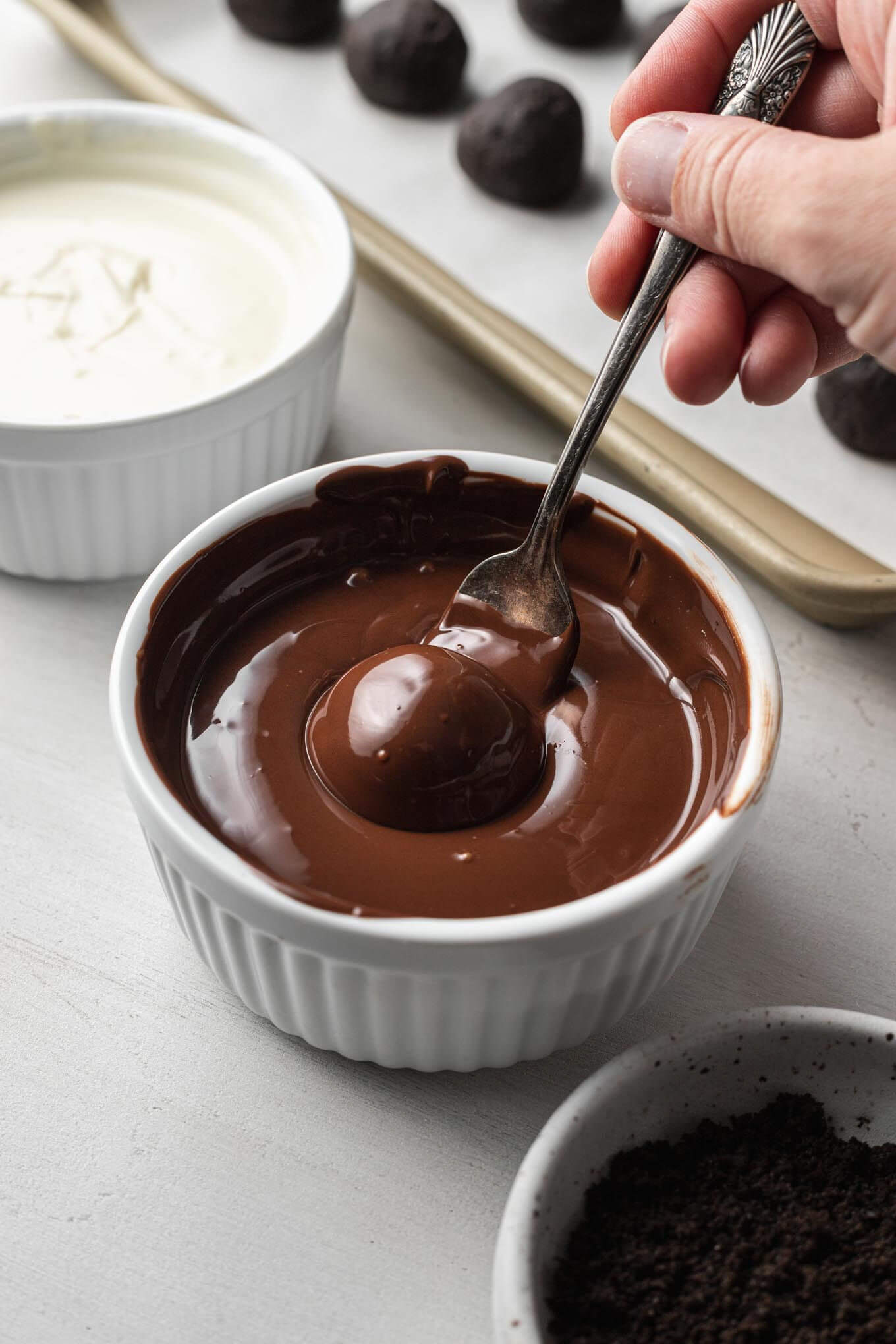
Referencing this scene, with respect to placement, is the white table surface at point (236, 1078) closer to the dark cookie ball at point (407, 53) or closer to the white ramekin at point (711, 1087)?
the white ramekin at point (711, 1087)

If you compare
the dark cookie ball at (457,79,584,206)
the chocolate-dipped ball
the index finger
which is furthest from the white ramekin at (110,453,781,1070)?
the dark cookie ball at (457,79,584,206)

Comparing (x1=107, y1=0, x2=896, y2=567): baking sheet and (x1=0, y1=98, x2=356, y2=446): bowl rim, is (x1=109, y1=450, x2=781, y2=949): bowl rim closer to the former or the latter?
(x1=0, y1=98, x2=356, y2=446): bowl rim

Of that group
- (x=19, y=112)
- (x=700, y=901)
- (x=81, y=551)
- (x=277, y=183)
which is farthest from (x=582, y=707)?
(x=19, y=112)

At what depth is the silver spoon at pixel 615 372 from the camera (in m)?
1.07

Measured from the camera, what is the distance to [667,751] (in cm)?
102

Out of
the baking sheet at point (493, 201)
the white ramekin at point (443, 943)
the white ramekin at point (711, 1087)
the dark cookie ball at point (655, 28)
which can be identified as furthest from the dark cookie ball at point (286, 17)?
the white ramekin at point (711, 1087)

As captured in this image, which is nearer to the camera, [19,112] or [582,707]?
[582,707]

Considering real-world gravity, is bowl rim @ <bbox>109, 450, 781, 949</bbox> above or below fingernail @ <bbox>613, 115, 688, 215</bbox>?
below

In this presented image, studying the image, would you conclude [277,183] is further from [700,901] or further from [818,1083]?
[818,1083]

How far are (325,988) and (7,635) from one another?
25.1 inches

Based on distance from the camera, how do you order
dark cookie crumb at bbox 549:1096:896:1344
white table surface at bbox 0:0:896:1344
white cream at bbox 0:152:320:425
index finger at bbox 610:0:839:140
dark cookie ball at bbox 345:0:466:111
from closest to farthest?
dark cookie crumb at bbox 549:1096:896:1344
white table surface at bbox 0:0:896:1344
index finger at bbox 610:0:839:140
white cream at bbox 0:152:320:425
dark cookie ball at bbox 345:0:466:111

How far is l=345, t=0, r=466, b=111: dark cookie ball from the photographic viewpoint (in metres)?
1.82

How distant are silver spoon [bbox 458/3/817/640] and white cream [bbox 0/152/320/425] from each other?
37 centimetres

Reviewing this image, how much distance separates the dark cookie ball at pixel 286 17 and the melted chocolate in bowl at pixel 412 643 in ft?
3.76
